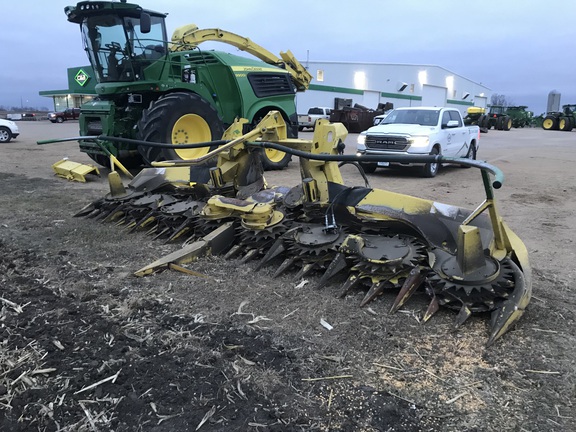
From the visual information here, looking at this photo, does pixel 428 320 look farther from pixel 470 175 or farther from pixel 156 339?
pixel 470 175

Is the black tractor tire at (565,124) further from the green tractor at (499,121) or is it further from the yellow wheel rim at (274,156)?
the yellow wheel rim at (274,156)

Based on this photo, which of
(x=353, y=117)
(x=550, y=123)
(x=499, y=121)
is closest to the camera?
(x=353, y=117)

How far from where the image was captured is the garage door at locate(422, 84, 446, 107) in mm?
54375

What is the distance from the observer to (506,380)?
104 inches

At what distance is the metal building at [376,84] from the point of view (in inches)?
1786

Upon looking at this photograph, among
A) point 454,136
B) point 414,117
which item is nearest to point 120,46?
point 414,117

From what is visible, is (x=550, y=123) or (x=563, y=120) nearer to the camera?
(x=563, y=120)

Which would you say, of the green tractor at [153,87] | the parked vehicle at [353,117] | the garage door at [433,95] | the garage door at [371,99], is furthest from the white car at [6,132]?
the garage door at [433,95]

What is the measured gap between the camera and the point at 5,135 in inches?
782

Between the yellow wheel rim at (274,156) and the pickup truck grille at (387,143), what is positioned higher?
the pickup truck grille at (387,143)

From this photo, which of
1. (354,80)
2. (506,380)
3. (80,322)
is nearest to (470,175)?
(506,380)

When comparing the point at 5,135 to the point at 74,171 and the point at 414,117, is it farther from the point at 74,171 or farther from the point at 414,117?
the point at 414,117

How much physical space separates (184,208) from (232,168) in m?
0.74

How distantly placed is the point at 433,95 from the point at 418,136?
162ft
